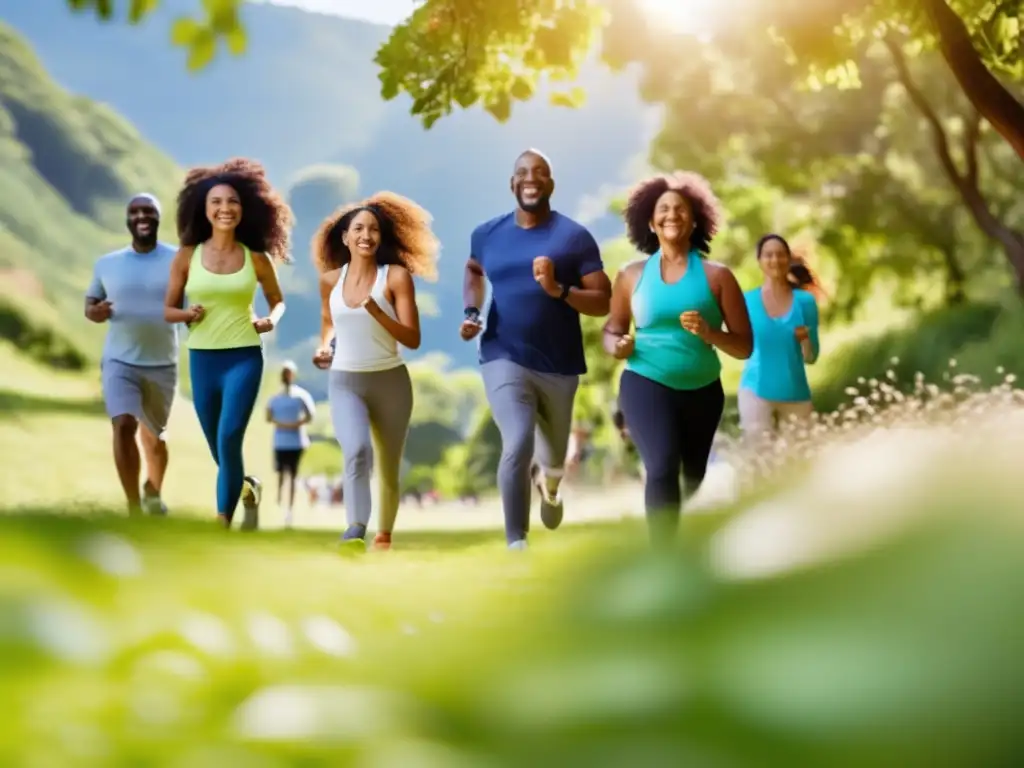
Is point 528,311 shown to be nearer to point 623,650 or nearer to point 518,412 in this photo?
point 518,412

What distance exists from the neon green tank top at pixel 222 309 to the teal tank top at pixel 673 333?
2329 millimetres

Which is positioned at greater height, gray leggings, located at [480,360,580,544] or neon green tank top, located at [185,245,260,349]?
neon green tank top, located at [185,245,260,349]

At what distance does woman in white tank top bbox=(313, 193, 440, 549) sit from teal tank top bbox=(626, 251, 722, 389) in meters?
1.28

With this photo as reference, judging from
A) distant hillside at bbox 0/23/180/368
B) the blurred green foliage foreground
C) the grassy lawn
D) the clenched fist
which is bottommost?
the blurred green foliage foreground

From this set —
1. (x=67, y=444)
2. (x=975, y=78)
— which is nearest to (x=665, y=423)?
(x=975, y=78)

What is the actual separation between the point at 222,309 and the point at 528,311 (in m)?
1.80

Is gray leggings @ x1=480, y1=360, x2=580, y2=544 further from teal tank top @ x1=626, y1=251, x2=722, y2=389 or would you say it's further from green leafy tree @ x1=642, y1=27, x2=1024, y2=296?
green leafy tree @ x1=642, y1=27, x2=1024, y2=296

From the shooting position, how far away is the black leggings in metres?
5.61

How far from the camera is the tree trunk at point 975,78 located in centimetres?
746

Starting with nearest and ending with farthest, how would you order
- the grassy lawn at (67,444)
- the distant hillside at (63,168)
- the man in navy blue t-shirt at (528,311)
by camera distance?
the man in navy blue t-shirt at (528,311) < the grassy lawn at (67,444) < the distant hillside at (63,168)

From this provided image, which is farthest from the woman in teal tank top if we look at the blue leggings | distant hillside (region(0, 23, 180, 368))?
distant hillside (region(0, 23, 180, 368))

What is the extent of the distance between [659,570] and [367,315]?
20.3 feet

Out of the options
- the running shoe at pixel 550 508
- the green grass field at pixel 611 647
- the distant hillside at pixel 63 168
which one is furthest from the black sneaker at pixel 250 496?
the distant hillside at pixel 63 168

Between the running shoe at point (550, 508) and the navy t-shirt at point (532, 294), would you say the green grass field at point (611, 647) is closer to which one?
the navy t-shirt at point (532, 294)
